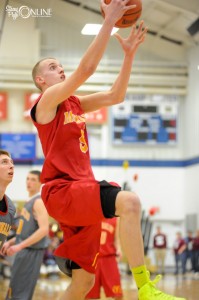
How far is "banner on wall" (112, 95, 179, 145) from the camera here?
1789 centimetres

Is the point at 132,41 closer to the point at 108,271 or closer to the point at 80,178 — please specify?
the point at 80,178

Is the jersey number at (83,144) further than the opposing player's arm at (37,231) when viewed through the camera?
No

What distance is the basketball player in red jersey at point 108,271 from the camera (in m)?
6.65

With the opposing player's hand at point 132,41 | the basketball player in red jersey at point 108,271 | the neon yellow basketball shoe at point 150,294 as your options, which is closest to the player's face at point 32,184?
the basketball player in red jersey at point 108,271

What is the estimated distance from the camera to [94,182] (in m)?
3.28

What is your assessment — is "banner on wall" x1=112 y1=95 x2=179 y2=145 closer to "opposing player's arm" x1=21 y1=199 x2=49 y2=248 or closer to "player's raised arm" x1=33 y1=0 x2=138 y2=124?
"opposing player's arm" x1=21 y1=199 x2=49 y2=248

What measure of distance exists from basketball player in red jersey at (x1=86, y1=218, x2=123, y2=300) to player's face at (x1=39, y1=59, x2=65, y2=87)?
352 centimetres

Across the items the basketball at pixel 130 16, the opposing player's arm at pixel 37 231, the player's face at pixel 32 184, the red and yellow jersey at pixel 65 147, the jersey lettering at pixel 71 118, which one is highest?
the basketball at pixel 130 16

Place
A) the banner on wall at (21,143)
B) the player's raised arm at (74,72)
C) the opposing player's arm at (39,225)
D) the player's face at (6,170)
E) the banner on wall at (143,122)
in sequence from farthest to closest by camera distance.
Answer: the banner on wall at (143,122)
the banner on wall at (21,143)
the opposing player's arm at (39,225)
the player's face at (6,170)
the player's raised arm at (74,72)

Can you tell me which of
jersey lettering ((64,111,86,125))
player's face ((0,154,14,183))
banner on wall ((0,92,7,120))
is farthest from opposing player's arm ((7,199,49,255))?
banner on wall ((0,92,7,120))

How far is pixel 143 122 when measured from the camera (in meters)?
17.9

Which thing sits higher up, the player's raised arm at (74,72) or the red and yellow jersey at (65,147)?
the player's raised arm at (74,72)

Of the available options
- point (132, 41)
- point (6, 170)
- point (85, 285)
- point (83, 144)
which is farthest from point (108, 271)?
point (132, 41)

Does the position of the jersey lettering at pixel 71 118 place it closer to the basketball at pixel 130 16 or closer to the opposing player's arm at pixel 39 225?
the basketball at pixel 130 16
